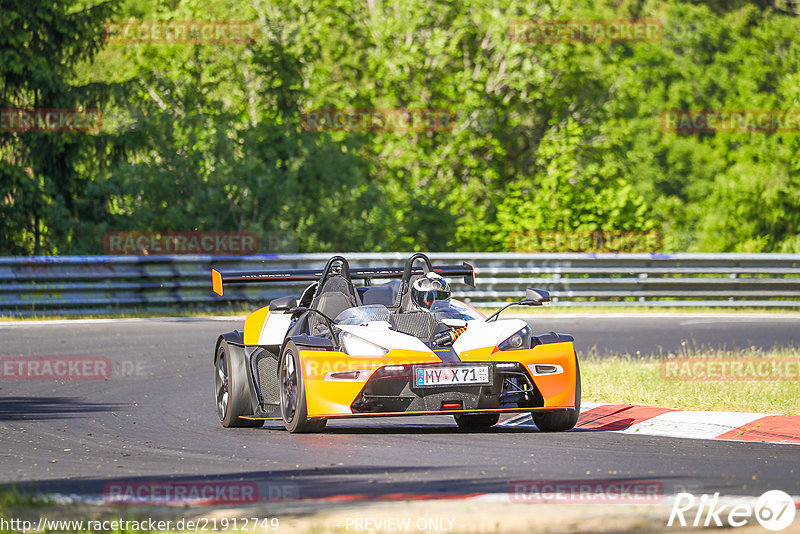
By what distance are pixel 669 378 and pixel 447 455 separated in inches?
223

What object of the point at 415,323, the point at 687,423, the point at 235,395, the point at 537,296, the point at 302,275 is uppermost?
the point at 302,275

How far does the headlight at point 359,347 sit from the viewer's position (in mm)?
8898

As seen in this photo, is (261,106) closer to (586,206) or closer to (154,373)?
(586,206)

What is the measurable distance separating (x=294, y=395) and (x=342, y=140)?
2199cm

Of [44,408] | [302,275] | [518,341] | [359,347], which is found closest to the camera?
[359,347]

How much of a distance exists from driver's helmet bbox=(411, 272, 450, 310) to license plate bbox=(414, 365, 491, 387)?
0.98 meters

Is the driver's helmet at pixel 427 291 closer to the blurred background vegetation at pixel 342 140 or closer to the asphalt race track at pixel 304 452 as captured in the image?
the asphalt race track at pixel 304 452

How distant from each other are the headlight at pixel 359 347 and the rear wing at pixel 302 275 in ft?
3.98

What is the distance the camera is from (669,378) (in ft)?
43.1

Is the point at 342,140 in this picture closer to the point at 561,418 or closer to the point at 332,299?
the point at 332,299

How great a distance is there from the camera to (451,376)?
8.82m

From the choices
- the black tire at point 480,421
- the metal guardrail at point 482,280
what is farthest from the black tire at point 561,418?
the metal guardrail at point 482,280

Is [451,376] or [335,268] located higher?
[335,268]

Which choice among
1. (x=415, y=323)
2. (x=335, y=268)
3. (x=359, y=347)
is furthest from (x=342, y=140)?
(x=359, y=347)
